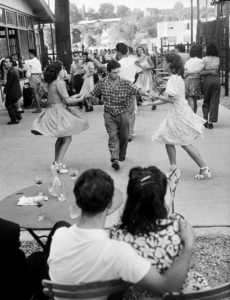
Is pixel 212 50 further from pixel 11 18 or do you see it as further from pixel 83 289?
pixel 11 18

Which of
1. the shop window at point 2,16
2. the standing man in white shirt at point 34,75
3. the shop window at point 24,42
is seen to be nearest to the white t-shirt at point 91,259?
the standing man in white shirt at point 34,75

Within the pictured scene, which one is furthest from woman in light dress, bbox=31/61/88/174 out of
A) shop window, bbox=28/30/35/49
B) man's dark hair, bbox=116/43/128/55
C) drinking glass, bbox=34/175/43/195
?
shop window, bbox=28/30/35/49

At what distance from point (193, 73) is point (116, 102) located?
11.3 ft

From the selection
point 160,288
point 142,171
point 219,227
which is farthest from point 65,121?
point 160,288

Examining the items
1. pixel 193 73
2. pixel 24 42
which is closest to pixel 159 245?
pixel 193 73

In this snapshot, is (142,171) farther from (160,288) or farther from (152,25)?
(152,25)

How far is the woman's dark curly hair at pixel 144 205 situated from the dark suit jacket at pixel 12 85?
8.62m

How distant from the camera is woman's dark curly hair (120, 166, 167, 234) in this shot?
218 cm

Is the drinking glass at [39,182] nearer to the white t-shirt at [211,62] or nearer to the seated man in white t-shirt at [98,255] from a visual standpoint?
the seated man in white t-shirt at [98,255]

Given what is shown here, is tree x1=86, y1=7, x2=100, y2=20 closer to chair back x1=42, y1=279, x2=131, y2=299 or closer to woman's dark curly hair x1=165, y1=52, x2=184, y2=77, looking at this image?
woman's dark curly hair x1=165, y1=52, x2=184, y2=77

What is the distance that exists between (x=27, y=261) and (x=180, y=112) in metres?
3.32

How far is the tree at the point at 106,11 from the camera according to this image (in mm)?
85562

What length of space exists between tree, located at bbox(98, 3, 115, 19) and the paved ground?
79785 millimetres

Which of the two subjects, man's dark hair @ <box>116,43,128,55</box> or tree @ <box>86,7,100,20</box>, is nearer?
man's dark hair @ <box>116,43,128,55</box>
